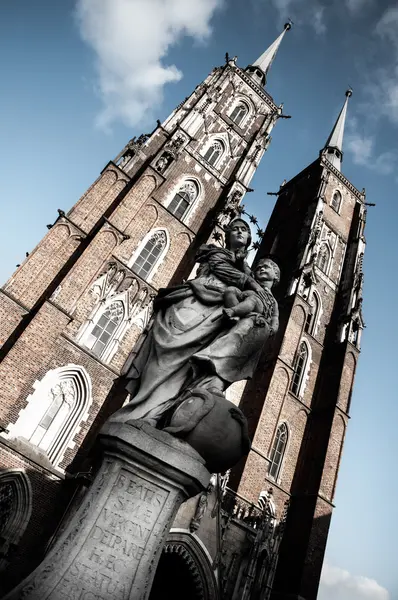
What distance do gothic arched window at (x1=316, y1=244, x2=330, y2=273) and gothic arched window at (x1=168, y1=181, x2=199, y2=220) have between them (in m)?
9.10

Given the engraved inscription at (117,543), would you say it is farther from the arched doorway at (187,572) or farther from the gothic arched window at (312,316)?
the gothic arched window at (312,316)

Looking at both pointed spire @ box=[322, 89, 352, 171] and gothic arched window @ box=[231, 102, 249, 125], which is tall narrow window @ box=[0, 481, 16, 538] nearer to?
gothic arched window @ box=[231, 102, 249, 125]

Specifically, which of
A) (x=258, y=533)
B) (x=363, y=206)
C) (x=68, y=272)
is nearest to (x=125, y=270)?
(x=68, y=272)

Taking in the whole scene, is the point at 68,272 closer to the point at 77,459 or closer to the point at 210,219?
the point at 77,459

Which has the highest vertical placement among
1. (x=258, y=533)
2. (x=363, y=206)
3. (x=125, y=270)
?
(x=363, y=206)

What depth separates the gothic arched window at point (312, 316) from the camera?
22.2 metres

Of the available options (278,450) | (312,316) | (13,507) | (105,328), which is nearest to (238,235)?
(13,507)

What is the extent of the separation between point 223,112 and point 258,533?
2095 centimetres

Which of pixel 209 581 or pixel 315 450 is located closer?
pixel 209 581

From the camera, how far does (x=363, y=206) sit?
30047 mm

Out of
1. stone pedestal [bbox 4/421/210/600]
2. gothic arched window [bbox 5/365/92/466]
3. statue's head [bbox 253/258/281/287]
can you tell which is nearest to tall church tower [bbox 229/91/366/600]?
gothic arched window [bbox 5/365/92/466]

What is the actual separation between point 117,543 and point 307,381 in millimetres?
19079

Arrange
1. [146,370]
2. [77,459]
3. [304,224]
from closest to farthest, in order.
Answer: [146,370] → [77,459] → [304,224]

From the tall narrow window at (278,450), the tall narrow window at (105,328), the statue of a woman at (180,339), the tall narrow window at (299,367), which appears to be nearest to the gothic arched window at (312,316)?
the tall narrow window at (299,367)
